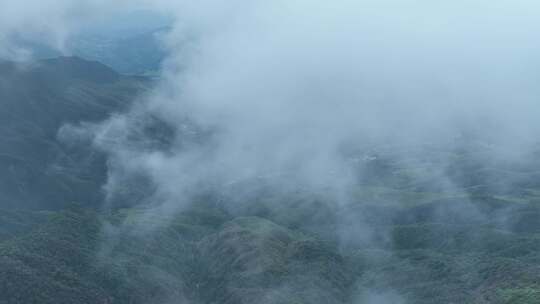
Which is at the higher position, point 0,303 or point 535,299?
point 0,303
